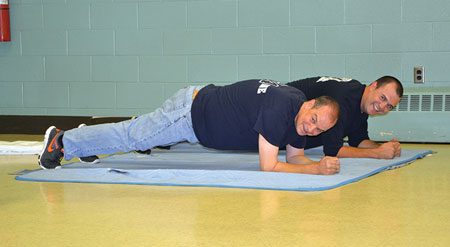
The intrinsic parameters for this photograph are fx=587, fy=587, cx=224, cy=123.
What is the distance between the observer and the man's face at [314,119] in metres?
3.21

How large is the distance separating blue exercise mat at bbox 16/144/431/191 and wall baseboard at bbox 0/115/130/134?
204 centimetres

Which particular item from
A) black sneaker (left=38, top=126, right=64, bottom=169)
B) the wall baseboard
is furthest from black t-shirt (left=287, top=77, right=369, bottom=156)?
the wall baseboard

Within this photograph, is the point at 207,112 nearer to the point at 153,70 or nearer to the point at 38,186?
the point at 38,186

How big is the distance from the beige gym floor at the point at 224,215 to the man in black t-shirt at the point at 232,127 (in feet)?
1.11

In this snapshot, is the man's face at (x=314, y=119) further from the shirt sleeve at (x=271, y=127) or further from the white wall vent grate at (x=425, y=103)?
the white wall vent grate at (x=425, y=103)

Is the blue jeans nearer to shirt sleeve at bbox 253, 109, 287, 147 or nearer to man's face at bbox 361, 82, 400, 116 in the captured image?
shirt sleeve at bbox 253, 109, 287, 147

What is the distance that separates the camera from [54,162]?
13.2 feet

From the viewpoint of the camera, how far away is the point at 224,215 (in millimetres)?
2758

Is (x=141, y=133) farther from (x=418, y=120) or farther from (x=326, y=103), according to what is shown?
(x=418, y=120)

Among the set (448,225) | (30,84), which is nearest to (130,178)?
(448,225)

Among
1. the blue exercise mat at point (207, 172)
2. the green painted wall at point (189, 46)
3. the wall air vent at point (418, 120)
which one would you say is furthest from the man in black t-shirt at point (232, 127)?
the green painted wall at point (189, 46)

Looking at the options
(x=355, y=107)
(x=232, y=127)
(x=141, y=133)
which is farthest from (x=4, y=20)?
(x=355, y=107)

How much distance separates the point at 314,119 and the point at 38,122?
438 cm

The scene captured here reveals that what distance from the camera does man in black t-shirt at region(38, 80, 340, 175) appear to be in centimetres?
332
